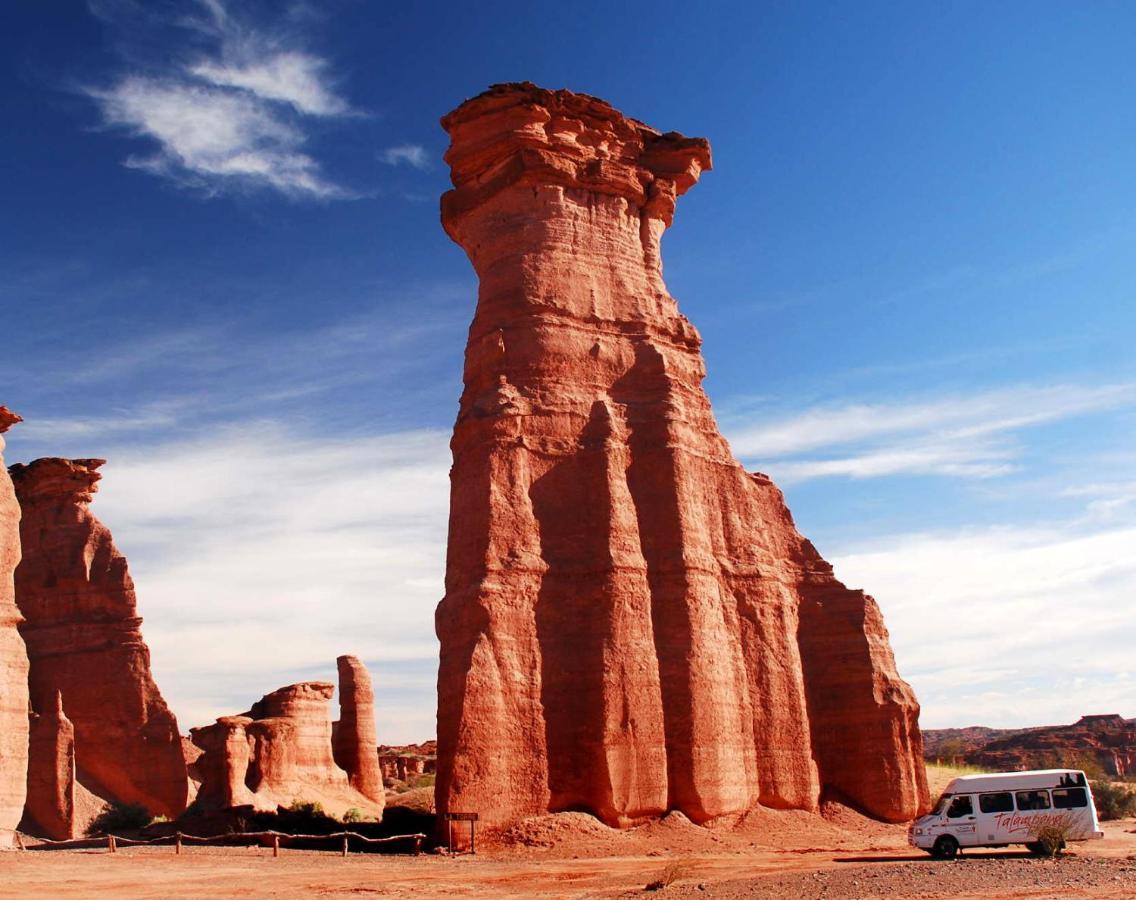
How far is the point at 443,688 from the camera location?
89.4ft

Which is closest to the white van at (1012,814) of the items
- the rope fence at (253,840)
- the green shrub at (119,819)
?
the rope fence at (253,840)

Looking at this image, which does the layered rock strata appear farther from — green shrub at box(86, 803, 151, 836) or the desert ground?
the desert ground

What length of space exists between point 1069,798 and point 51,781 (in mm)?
30551

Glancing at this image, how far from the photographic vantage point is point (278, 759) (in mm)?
44594

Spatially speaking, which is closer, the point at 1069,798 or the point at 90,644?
the point at 1069,798

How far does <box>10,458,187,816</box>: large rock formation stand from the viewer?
4325 cm

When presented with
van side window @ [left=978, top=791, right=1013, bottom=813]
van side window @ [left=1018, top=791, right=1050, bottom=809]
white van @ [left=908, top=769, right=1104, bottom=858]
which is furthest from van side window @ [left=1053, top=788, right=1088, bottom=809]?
van side window @ [left=978, top=791, right=1013, bottom=813]

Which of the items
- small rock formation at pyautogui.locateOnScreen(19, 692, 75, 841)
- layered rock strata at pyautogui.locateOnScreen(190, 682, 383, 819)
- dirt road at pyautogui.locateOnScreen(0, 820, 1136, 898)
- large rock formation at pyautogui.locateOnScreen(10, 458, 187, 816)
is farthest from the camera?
large rock formation at pyautogui.locateOnScreen(10, 458, 187, 816)

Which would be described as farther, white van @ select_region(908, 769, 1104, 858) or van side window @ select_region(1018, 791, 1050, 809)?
van side window @ select_region(1018, 791, 1050, 809)

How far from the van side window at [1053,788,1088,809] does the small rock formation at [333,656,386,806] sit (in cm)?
2885

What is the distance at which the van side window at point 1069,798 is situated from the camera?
85.4 ft

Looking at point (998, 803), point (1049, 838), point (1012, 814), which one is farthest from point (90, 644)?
point (1049, 838)

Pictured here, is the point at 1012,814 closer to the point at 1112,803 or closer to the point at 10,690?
the point at 1112,803

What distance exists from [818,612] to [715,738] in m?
6.77
